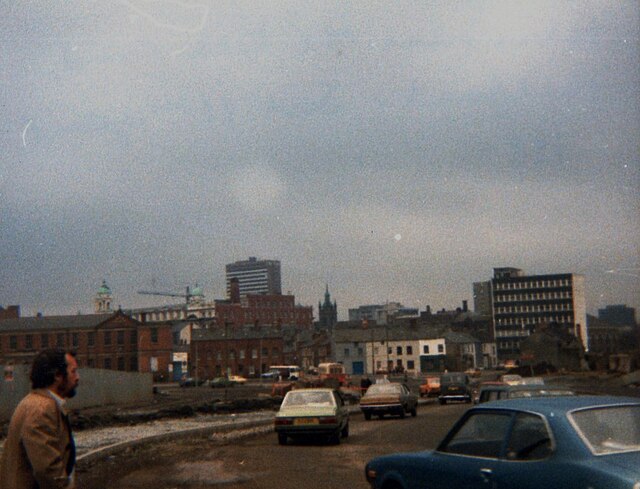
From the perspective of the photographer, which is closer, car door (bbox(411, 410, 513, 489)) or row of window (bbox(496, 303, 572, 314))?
car door (bbox(411, 410, 513, 489))

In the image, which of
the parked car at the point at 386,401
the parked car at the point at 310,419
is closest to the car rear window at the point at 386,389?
the parked car at the point at 386,401

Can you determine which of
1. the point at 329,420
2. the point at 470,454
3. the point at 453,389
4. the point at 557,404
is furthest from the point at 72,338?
the point at 557,404

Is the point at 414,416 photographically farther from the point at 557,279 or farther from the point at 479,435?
the point at 557,279

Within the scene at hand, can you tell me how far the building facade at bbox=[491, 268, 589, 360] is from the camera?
18125 cm

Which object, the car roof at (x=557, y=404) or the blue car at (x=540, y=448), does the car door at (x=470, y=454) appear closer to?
the blue car at (x=540, y=448)

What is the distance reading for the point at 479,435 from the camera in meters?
7.57

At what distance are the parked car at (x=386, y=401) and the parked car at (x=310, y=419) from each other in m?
10.0

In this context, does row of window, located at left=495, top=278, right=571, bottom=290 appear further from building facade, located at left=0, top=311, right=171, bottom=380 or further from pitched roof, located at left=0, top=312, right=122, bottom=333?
pitched roof, located at left=0, top=312, right=122, bottom=333

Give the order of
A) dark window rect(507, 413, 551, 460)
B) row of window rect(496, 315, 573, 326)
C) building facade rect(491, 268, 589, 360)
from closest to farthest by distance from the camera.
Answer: dark window rect(507, 413, 551, 460) < row of window rect(496, 315, 573, 326) < building facade rect(491, 268, 589, 360)

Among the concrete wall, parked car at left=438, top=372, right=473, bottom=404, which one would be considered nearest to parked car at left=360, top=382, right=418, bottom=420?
the concrete wall

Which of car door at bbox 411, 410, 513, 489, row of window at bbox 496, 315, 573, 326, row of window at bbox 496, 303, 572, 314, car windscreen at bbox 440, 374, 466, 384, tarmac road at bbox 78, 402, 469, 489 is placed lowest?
tarmac road at bbox 78, 402, 469, 489

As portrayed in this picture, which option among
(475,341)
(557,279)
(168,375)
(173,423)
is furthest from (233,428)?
(557,279)

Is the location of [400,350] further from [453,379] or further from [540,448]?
[540,448]

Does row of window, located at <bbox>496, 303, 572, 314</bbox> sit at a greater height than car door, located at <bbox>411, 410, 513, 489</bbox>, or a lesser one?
greater
